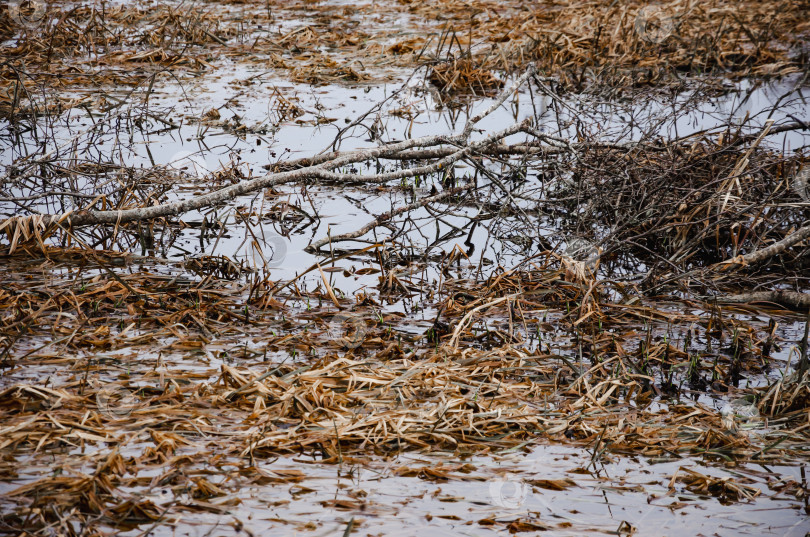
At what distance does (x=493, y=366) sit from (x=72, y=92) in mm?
6906

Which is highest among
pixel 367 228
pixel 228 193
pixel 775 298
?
pixel 228 193

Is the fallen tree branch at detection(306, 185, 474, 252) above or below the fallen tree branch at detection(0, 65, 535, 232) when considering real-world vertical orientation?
below

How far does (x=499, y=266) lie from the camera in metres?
4.73

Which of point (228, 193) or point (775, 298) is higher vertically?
point (228, 193)

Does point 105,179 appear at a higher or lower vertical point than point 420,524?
higher

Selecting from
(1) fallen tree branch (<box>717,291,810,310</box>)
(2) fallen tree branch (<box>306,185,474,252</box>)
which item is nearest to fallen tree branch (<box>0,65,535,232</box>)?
(2) fallen tree branch (<box>306,185,474,252</box>)

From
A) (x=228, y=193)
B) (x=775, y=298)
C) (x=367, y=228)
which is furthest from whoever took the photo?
(x=367, y=228)

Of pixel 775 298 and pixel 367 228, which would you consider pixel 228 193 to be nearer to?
pixel 367 228

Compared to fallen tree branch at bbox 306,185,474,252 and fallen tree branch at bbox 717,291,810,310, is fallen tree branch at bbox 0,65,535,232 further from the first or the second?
fallen tree branch at bbox 717,291,810,310

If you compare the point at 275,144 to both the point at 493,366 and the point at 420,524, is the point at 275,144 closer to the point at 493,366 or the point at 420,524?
the point at 493,366

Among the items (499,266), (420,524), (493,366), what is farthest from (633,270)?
(420,524)

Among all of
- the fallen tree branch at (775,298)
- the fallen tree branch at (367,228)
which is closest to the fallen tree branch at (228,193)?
the fallen tree branch at (367,228)

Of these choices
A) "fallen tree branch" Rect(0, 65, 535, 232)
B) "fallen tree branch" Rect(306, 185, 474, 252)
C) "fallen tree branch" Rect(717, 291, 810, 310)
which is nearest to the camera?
"fallen tree branch" Rect(717, 291, 810, 310)

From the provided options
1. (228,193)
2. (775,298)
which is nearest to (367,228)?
(228,193)
